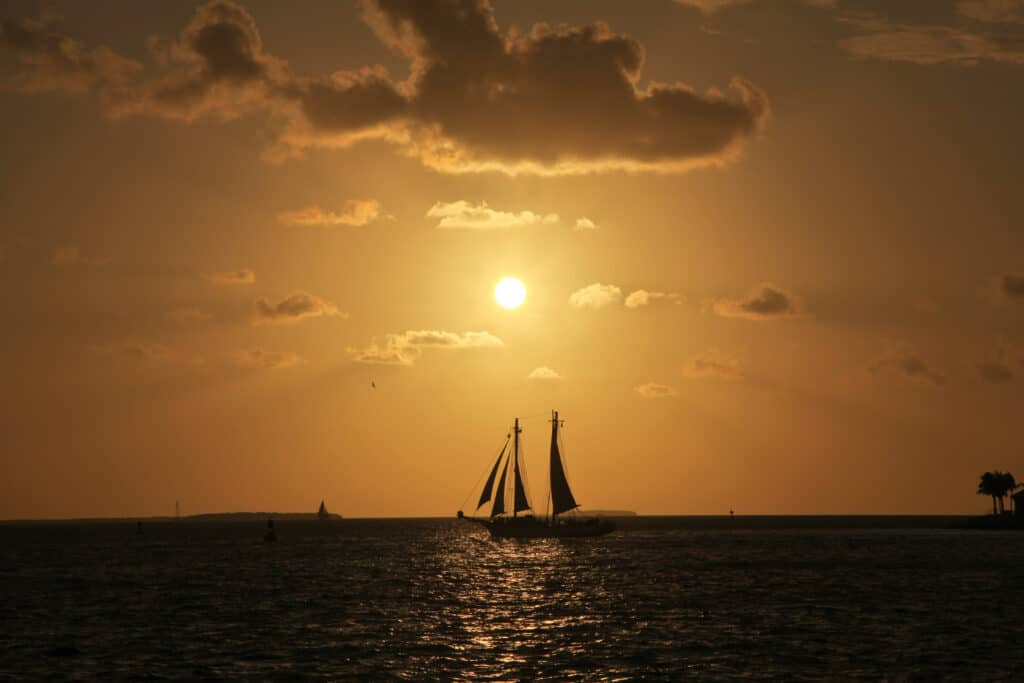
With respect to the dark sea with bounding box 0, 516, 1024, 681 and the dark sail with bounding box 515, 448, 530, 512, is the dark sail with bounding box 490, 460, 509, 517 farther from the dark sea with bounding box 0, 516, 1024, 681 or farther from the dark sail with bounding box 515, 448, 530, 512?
the dark sea with bounding box 0, 516, 1024, 681

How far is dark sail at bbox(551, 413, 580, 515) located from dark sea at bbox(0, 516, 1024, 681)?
183ft

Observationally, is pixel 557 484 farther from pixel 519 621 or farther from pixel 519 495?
pixel 519 621

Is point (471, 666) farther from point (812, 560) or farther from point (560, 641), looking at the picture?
point (812, 560)

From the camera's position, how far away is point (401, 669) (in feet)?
172

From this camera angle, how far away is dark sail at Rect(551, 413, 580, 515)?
189500 millimetres

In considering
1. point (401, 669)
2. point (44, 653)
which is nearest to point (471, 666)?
point (401, 669)

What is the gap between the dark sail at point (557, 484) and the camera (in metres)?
190

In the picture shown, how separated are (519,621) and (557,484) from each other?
12021cm

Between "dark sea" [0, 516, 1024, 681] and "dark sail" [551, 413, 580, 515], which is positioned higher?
"dark sail" [551, 413, 580, 515]

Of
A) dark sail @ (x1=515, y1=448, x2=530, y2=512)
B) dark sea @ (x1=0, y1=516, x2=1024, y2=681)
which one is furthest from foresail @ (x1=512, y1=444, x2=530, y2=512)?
dark sea @ (x1=0, y1=516, x2=1024, y2=681)

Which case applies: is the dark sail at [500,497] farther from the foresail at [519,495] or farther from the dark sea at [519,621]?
the dark sea at [519,621]

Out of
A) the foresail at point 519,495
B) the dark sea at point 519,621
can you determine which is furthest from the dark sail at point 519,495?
the dark sea at point 519,621

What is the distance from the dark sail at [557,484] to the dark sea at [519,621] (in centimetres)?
5586

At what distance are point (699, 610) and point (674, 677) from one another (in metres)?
27.6
